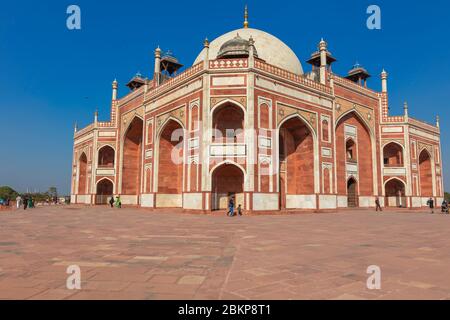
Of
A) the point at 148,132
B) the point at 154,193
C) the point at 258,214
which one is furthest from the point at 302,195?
the point at 148,132

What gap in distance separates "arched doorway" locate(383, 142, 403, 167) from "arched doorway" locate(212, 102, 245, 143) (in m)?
17.2

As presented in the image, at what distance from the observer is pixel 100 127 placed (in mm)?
32219

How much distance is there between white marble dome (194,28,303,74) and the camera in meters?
27.4

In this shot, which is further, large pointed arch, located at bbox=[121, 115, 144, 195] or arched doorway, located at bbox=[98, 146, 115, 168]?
arched doorway, located at bbox=[98, 146, 115, 168]

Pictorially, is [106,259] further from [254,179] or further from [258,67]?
[258,67]

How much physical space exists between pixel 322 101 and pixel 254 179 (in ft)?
30.9

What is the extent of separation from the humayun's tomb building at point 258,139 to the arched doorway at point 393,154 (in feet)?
0.33

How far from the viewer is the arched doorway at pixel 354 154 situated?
82.5ft

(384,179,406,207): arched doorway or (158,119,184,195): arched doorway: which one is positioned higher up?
(158,119,184,195): arched doorway

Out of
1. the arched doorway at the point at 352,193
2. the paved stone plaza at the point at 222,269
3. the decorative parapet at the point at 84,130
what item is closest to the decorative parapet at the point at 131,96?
the decorative parapet at the point at 84,130

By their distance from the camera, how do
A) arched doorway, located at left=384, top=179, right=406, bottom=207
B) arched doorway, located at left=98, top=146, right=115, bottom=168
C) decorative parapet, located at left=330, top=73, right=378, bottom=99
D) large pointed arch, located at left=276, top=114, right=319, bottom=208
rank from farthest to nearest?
1. arched doorway, located at left=98, top=146, right=115, bottom=168
2. arched doorway, located at left=384, top=179, right=406, bottom=207
3. decorative parapet, located at left=330, top=73, right=378, bottom=99
4. large pointed arch, located at left=276, top=114, right=319, bottom=208

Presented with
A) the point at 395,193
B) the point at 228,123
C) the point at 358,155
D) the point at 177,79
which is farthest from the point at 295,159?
the point at 395,193

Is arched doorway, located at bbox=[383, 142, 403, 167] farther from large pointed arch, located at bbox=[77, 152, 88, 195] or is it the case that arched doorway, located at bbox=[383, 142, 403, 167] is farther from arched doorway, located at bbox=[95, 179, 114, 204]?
large pointed arch, located at bbox=[77, 152, 88, 195]

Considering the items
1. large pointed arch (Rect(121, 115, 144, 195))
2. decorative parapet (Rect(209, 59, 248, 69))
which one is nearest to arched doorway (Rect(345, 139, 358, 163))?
decorative parapet (Rect(209, 59, 248, 69))
